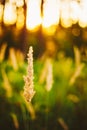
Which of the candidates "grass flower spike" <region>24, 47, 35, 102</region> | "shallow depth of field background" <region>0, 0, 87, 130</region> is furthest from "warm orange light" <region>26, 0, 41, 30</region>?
"grass flower spike" <region>24, 47, 35, 102</region>

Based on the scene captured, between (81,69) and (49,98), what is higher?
(81,69)

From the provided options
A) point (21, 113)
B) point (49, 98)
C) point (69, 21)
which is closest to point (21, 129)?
point (21, 113)

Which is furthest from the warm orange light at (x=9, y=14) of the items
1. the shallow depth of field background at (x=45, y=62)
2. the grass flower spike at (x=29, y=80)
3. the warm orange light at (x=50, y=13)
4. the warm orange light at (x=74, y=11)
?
the grass flower spike at (x=29, y=80)

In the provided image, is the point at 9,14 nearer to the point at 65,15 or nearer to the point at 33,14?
the point at 33,14

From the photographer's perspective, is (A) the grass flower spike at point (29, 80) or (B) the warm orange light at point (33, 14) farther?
(B) the warm orange light at point (33, 14)

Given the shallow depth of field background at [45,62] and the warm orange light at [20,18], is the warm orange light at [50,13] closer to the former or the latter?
the shallow depth of field background at [45,62]

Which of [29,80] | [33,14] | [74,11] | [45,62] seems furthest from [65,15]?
[29,80]

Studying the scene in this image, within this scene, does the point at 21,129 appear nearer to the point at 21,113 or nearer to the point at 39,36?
the point at 21,113
